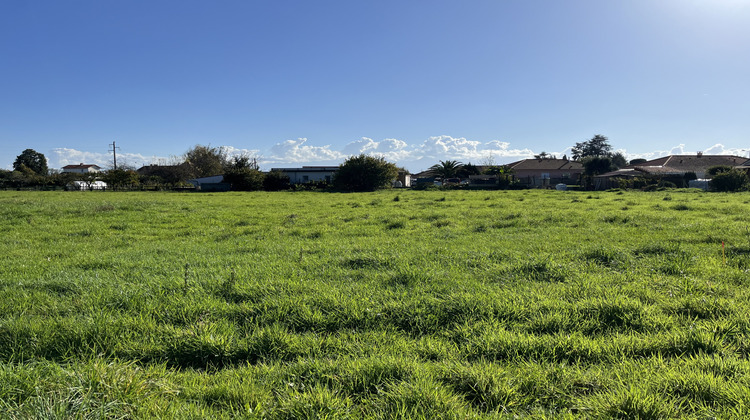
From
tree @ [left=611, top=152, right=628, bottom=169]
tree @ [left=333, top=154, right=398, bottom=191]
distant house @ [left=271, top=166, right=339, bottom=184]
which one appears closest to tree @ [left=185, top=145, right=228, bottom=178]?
distant house @ [left=271, top=166, right=339, bottom=184]

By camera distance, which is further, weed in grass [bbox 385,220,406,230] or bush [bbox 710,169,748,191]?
bush [bbox 710,169,748,191]

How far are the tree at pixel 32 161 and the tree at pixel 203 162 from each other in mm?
37866

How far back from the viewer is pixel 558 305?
416 centimetres

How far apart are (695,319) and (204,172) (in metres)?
77.5

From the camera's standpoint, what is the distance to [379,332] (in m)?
3.66

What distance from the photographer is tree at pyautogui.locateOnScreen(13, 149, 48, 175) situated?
273 ft

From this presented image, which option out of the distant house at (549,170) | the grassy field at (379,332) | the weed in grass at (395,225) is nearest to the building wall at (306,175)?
the distant house at (549,170)

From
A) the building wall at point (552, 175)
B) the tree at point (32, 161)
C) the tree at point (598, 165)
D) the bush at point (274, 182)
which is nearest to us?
the bush at point (274, 182)

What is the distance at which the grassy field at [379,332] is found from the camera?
8.20ft

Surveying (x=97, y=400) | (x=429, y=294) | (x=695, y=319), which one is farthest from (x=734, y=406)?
(x=97, y=400)

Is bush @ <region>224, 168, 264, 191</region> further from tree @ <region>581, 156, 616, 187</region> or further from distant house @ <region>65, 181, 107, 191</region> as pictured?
tree @ <region>581, 156, 616, 187</region>

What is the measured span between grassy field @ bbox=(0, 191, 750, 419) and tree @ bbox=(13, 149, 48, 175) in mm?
102682

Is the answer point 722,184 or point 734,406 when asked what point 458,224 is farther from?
point 722,184

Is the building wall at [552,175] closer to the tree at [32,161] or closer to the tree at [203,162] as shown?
the tree at [203,162]
